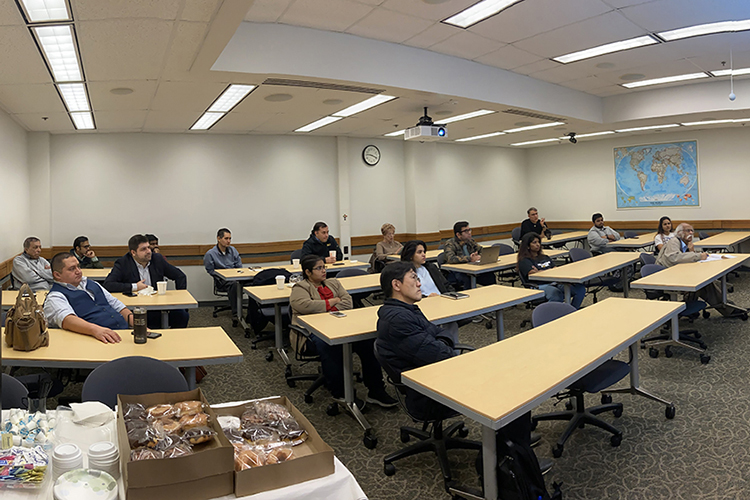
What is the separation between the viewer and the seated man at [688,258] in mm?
5602

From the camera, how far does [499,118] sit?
8.30 metres

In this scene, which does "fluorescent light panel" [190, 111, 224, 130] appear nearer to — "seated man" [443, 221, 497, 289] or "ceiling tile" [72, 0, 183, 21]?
"ceiling tile" [72, 0, 183, 21]

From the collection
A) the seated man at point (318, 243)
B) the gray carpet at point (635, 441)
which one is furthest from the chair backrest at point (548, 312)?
the seated man at point (318, 243)

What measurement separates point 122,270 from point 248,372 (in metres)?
1.78

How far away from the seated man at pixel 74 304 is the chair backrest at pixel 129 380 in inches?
42.6

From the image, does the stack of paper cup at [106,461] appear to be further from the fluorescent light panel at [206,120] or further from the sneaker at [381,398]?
the fluorescent light panel at [206,120]

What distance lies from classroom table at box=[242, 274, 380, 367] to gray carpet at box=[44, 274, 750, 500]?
16.2 inches

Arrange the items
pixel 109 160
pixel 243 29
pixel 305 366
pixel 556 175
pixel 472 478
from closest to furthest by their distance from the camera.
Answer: pixel 472 478 < pixel 243 29 < pixel 305 366 < pixel 109 160 < pixel 556 175

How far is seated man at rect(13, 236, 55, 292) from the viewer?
6129 millimetres

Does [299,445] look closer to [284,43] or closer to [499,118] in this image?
[284,43]

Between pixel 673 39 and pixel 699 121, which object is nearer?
pixel 673 39

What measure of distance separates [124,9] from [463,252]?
518cm

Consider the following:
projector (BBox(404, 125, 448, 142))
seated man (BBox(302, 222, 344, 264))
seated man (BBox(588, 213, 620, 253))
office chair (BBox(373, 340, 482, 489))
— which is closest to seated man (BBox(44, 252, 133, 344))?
office chair (BBox(373, 340, 482, 489))

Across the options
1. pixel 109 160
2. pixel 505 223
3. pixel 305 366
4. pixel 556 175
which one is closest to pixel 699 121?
pixel 556 175
